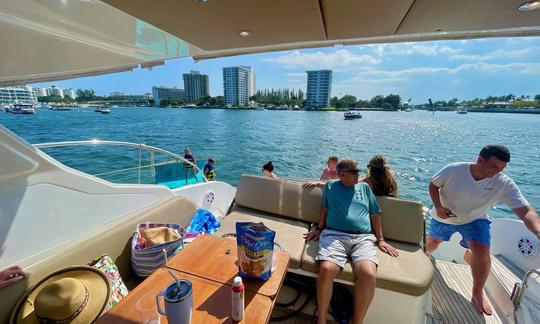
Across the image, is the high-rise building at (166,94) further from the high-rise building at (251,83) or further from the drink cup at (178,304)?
the drink cup at (178,304)

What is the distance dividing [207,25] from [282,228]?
179 centimetres

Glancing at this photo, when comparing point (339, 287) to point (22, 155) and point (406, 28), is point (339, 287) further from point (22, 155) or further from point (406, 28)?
point (22, 155)

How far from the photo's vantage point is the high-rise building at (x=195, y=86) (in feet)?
170

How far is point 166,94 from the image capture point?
190 ft

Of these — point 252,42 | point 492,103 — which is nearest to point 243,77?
point 492,103

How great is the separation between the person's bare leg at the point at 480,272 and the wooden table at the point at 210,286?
5.63 feet

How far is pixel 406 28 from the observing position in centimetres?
140

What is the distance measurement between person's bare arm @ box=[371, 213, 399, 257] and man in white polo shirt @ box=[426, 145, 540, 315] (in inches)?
23.6

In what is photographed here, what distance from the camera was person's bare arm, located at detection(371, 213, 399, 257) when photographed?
192 cm

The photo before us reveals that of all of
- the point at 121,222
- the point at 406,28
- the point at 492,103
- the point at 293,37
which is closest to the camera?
the point at 406,28

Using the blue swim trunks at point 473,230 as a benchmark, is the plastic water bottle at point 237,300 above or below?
above

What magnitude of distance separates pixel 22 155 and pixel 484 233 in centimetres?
356

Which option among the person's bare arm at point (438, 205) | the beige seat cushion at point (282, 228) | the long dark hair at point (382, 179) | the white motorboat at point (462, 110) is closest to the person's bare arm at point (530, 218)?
the person's bare arm at point (438, 205)

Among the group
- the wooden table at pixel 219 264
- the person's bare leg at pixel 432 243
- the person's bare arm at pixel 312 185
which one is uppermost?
the person's bare arm at pixel 312 185
